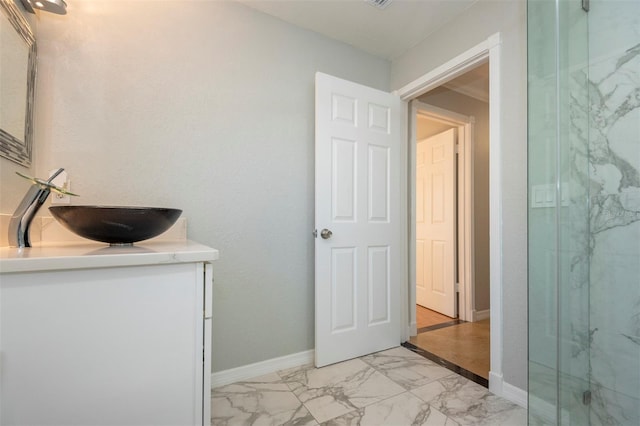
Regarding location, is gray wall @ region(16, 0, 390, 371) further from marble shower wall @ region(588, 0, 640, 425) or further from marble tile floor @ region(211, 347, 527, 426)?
marble shower wall @ region(588, 0, 640, 425)

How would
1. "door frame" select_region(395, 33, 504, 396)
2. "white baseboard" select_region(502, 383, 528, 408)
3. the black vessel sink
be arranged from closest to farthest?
the black vessel sink < "white baseboard" select_region(502, 383, 528, 408) < "door frame" select_region(395, 33, 504, 396)

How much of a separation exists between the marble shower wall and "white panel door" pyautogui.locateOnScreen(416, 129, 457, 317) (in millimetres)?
1902

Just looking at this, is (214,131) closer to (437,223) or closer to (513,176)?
(513,176)

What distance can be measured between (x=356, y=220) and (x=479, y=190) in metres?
1.82

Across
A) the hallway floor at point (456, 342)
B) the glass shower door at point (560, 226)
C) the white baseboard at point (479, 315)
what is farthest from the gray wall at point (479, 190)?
the glass shower door at point (560, 226)

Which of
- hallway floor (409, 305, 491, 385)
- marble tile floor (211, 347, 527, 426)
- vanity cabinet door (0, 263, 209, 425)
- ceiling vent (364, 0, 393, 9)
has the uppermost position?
ceiling vent (364, 0, 393, 9)

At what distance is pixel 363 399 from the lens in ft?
5.14

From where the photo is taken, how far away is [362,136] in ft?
6.94

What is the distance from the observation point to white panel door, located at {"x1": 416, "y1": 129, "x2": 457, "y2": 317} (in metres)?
3.15

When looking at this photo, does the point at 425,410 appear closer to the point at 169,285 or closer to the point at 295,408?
the point at 295,408

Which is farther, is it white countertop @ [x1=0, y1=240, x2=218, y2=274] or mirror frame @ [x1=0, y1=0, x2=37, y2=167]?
mirror frame @ [x1=0, y1=0, x2=37, y2=167]

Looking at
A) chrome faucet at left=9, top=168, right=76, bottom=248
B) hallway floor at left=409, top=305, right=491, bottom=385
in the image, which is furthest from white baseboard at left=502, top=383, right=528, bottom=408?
chrome faucet at left=9, top=168, right=76, bottom=248

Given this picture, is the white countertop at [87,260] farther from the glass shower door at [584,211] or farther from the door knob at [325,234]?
the glass shower door at [584,211]

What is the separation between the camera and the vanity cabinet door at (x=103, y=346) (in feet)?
2.24
